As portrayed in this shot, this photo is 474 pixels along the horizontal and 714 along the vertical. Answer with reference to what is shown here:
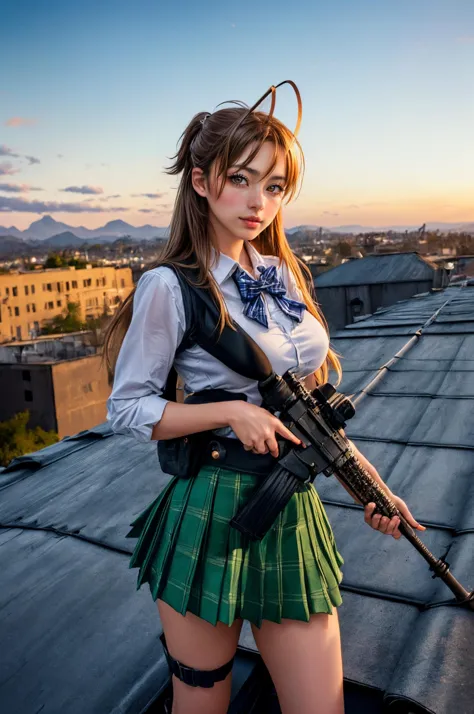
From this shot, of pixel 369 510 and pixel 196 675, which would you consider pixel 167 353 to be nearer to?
pixel 369 510

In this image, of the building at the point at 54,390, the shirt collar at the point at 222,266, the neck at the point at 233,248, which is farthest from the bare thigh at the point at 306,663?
the building at the point at 54,390

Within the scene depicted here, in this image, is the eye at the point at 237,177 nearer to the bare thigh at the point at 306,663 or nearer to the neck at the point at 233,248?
the neck at the point at 233,248

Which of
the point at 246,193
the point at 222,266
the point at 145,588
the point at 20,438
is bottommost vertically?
the point at 20,438

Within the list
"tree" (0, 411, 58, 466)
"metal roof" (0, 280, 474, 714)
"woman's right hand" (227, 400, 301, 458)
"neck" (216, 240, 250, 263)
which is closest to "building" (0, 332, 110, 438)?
"tree" (0, 411, 58, 466)

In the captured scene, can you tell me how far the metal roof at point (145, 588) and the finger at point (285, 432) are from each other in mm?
1068

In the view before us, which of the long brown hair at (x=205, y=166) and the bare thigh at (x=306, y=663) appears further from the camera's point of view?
the long brown hair at (x=205, y=166)

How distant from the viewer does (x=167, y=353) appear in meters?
1.87

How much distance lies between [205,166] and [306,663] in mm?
1580

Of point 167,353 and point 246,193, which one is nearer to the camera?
point 167,353

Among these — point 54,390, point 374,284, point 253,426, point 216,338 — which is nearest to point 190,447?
point 253,426

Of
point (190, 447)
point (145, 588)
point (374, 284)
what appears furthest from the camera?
point (374, 284)

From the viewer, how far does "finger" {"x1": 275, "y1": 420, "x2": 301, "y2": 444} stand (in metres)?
1.85

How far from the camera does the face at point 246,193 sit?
1.97m

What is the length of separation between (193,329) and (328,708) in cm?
120
